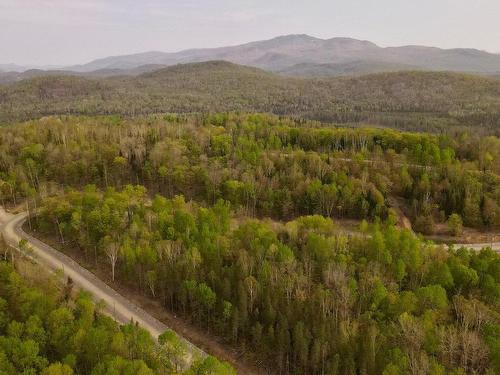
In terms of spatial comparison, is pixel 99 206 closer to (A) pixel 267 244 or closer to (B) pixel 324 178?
(A) pixel 267 244

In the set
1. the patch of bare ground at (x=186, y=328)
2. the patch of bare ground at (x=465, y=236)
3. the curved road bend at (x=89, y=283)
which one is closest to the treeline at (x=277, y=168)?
the patch of bare ground at (x=465, y=236)

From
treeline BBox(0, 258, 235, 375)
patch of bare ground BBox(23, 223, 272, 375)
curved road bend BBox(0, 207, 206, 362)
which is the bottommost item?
patch of bare ground BBox(23, 223, 272, 375)

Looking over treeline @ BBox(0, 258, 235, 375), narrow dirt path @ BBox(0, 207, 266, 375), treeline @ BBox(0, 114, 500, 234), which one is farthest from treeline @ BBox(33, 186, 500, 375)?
treeline @ BBox(0, 114, 500, 234)

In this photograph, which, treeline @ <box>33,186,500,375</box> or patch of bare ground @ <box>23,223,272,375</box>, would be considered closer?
treeline @ <box>33,186,500,375</box>

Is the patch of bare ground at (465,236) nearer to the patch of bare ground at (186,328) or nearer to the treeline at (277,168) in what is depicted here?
the treeline at (277,168)

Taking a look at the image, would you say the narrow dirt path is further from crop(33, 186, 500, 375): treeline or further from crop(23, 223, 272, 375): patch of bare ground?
crop(33, 186, 500, 375): treeline

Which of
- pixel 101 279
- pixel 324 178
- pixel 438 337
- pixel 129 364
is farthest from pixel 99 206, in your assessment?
pixel 438 337
